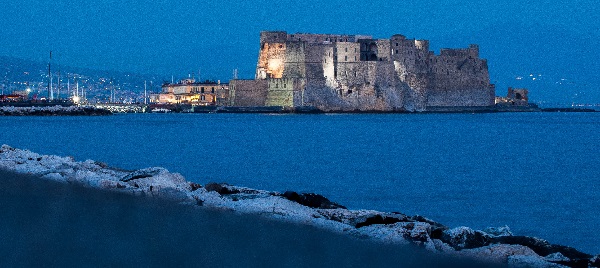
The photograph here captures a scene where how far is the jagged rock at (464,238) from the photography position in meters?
4.05

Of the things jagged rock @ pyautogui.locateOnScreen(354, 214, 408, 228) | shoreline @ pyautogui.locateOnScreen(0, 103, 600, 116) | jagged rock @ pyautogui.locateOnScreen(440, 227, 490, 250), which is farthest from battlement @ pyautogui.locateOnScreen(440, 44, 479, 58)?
jagged rock @ pyautogui.locateOnScreen(440, 227, 490, 250)

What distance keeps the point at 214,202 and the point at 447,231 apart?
4.12 feet

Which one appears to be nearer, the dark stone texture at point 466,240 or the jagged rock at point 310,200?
the dark stone texture at point 466,240

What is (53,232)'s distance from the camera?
3.51 metres

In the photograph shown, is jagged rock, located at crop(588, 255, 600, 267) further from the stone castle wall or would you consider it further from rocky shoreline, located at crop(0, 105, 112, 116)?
rocky shoreline, located at crop(0, 105, 112, 116)

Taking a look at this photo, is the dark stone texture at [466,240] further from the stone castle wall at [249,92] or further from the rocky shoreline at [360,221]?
the stone castle wall at [249,92]

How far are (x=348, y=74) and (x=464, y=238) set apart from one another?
31.9 m

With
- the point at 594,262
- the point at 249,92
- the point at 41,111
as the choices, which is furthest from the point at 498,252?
the point at 41,111

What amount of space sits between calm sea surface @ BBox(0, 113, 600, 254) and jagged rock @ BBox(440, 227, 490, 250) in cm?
188

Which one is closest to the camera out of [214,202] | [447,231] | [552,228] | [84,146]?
[447,231]

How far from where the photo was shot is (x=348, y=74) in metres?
35.8

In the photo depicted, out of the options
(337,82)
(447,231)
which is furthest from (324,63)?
(447,231)

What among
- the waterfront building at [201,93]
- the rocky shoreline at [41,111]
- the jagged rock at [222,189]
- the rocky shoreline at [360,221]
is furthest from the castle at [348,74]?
the rocky shoreline at [360,221]

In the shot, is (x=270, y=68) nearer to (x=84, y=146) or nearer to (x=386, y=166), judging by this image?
(x=84, y=146)
